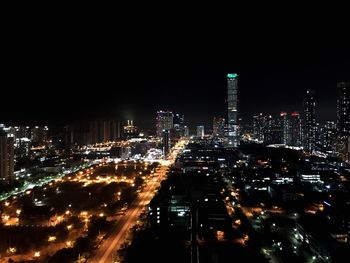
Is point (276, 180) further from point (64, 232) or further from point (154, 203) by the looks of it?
point (64, 232)

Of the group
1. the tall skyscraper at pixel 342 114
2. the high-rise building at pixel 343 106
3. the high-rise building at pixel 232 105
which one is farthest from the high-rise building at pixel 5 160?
the high-rise building at pixel 343 106

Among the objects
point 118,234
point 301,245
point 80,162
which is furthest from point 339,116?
point 118,234

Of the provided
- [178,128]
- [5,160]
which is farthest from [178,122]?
[5,160]

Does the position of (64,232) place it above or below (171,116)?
below

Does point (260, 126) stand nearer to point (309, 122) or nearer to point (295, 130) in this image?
point (295, 130)

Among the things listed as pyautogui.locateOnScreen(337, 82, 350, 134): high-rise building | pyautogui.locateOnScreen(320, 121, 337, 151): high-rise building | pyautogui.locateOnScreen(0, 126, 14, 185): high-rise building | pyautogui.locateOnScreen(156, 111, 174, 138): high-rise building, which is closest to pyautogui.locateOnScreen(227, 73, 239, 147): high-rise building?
pyautogui.locateOnScreen(320, 121, 337, 151): high-rise building

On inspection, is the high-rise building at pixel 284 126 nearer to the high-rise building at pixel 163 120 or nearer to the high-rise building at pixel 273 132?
the high-rise building at pixel 273 132

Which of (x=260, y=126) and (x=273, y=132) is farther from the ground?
(x=260, y=126)
